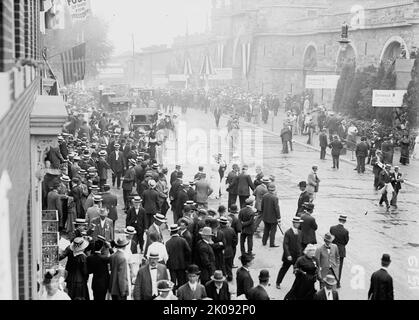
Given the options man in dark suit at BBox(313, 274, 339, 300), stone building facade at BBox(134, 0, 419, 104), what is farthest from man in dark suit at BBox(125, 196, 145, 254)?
stone building facade at BBox(134, 0, 419, 104)

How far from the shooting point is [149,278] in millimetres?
10094

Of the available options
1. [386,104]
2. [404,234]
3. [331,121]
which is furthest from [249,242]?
[331,121]

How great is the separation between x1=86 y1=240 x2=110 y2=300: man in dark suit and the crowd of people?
1cm

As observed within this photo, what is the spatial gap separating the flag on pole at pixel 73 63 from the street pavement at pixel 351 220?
3795mm

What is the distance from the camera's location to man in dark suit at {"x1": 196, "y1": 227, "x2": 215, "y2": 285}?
11375mm

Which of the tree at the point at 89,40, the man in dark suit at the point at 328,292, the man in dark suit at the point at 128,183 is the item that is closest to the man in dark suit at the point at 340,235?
the man in dark suit at the point at 328,292

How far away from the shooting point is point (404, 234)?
55.6ft

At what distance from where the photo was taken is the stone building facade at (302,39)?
40281 millimetres

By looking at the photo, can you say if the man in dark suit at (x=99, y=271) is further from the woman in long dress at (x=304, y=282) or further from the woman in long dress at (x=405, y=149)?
the woman in long dress at (x=405, y=149)

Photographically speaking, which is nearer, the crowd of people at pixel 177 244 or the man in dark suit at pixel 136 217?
the crowd of people at pixel 177 244

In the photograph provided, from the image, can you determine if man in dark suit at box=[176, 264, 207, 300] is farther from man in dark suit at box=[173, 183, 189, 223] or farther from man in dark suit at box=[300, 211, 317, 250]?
man in dark suit at box=[173, 183, 189, 223]

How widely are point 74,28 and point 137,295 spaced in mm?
36973

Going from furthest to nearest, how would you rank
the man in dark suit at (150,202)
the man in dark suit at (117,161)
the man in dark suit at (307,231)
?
1. the man in dark suit at (117,161)
2. the man in dark suit at (150,202)
3. the man in dark suit at (307,231)

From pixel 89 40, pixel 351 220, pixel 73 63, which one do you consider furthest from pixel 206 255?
pixel 89 40
